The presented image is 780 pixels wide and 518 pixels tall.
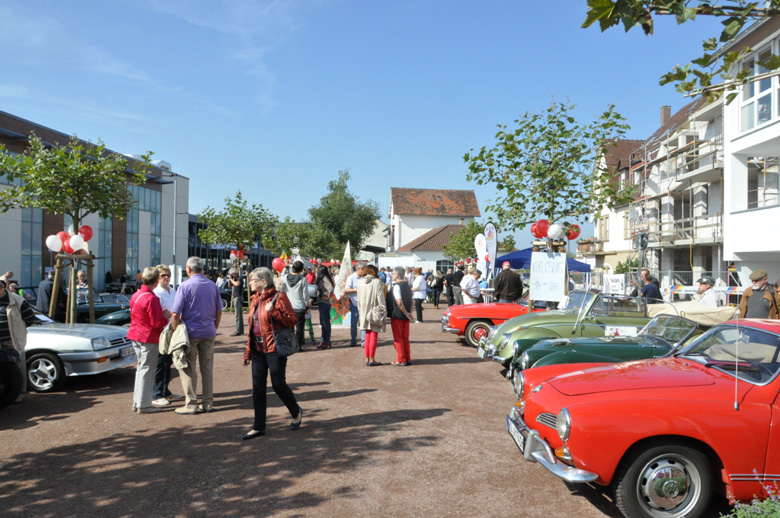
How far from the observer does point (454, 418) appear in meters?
6.59

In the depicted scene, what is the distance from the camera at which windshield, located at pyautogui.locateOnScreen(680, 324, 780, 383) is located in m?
4.10

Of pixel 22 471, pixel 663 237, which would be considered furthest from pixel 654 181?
pixel 22 471

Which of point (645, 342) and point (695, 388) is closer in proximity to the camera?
point (695, 388)

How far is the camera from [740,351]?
4.43 m

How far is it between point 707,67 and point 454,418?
4429mm

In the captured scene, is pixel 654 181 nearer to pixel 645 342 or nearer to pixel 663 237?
pixel 663 237

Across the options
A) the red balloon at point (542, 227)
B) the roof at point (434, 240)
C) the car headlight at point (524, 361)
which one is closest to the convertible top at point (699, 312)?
the car headlight at point (524, 361)

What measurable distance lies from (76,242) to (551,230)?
10.3 metres

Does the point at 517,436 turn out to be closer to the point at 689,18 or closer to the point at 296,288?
the point at 689,18

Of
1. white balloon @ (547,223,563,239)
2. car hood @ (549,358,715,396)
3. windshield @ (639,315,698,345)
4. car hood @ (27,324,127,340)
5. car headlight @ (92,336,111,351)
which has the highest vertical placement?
white balloon @ (547,223,563,239)

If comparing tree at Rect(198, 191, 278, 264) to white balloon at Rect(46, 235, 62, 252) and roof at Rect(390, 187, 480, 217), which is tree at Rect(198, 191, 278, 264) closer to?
white balloon at Rect(46, 235, 62, 252)

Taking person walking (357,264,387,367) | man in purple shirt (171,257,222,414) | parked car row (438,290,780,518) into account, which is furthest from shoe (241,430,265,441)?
person walking (357,264,387,367)

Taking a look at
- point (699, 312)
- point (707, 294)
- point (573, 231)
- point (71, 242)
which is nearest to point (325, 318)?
point (71, 242)

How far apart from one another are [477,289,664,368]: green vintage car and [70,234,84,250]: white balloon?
8.36 meters
